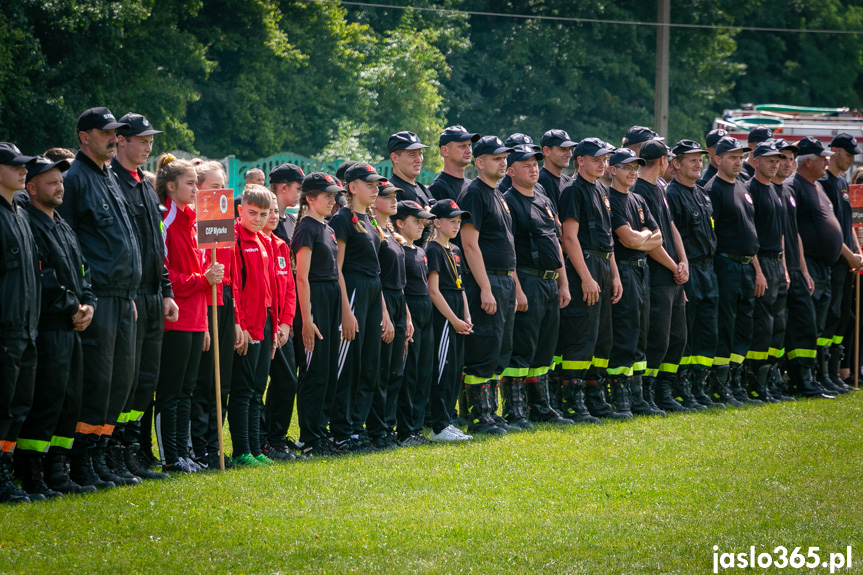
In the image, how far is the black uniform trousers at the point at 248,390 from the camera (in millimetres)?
8812

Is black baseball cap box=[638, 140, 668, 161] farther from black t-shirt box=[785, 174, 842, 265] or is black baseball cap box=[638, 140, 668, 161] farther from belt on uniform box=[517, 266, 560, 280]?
black t-shirt box=[785, 174, 842, 265]

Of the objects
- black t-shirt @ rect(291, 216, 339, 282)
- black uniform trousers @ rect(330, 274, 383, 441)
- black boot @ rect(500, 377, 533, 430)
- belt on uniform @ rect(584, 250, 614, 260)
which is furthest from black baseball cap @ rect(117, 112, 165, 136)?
belt on uniform @ rect(584, 250, 614, 260)

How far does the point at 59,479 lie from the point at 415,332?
11.5ft

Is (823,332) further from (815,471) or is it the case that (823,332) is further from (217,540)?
(217,540)

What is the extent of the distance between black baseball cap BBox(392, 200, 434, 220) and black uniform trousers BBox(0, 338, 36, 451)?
3.71 meters

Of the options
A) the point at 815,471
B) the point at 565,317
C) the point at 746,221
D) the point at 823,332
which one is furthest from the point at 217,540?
the point at 823,332

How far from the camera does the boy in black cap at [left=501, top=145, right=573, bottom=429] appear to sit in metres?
10.9

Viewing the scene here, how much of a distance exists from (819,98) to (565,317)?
127 feet

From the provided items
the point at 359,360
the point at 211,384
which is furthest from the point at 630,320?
the point at 211,384

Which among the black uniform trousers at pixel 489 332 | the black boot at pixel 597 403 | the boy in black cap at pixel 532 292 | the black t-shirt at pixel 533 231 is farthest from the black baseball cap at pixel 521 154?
the black boot at pixel 597 403

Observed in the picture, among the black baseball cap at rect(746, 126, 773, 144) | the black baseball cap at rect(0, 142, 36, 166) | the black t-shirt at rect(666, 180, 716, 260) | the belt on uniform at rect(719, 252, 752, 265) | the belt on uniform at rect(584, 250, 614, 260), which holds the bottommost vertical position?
the belt on uniform at rect(719, 252, 752, 265)

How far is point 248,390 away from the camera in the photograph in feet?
29.0

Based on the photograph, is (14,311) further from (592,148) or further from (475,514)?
(592,148)

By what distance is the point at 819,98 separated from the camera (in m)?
46.3
